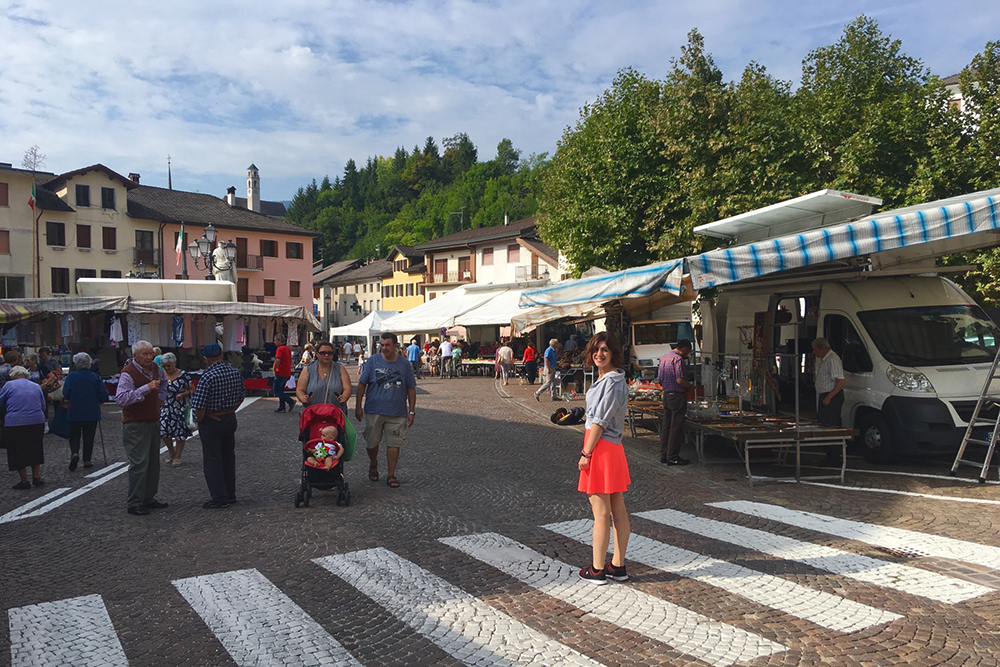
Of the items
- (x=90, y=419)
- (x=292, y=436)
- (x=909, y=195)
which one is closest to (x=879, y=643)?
(x=90, y=419)

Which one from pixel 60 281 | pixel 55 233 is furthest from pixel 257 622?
pixel 60 281

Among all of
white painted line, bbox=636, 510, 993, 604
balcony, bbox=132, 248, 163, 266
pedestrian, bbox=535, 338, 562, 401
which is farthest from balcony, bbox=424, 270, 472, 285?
white painted line, bbox=636, 510, 993, 604

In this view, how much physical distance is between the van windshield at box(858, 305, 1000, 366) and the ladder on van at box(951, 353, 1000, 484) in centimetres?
53

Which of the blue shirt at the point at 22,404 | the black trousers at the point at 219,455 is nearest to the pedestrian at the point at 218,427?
the black trousers at the point at 219,455

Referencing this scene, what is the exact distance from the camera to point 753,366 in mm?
12422

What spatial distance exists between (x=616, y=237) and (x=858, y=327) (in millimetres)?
16346

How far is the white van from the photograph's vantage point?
29.9ft

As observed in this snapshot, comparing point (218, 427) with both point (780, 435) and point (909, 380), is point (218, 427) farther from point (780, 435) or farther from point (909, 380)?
point (909, 380)

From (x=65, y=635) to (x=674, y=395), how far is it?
7376 mm

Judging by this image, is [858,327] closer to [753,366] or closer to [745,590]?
[753,366]

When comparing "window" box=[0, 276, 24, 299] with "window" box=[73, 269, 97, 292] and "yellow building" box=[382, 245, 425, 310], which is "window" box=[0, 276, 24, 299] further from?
"yellow building" box=[382, 245, 425, 310]

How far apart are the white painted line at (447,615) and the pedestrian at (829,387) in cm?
663

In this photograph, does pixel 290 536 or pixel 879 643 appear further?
pixel 290 536

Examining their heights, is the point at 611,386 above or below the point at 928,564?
above
